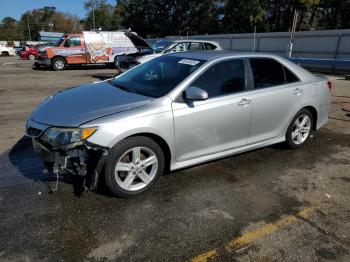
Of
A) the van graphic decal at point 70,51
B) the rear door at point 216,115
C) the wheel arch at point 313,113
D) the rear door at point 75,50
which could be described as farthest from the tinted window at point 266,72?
the van graphic decal at point 70,51

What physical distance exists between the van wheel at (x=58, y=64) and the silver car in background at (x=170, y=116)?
14696mm

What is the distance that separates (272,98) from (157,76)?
1.65 m

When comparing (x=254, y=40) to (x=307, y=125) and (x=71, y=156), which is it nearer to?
(x=307, y=125)

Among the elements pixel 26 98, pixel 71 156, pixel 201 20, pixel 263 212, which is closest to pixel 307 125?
pixel 263 212

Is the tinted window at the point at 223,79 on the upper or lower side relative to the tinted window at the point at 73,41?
lower

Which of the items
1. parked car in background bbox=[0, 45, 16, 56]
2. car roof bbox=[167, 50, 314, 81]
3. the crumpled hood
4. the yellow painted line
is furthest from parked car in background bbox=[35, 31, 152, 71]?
parked car in background bbox=[0, 45, 16, 56]

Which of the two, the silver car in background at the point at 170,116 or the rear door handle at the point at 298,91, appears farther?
the rear door handle at the point at 298,91

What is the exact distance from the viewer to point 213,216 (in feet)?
10.8

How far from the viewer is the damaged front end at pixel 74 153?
321cm

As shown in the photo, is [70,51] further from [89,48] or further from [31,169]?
[31,169]

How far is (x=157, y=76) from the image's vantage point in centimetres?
433

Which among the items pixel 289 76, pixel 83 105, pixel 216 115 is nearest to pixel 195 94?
pixel 216 115

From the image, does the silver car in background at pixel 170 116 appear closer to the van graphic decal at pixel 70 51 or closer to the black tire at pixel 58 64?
the van graphic decal at pixel 70 51

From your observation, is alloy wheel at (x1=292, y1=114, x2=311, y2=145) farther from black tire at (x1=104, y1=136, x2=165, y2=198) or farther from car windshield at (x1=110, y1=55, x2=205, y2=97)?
black tire at (x1=104, y1=136, x2=165, y2=198)
